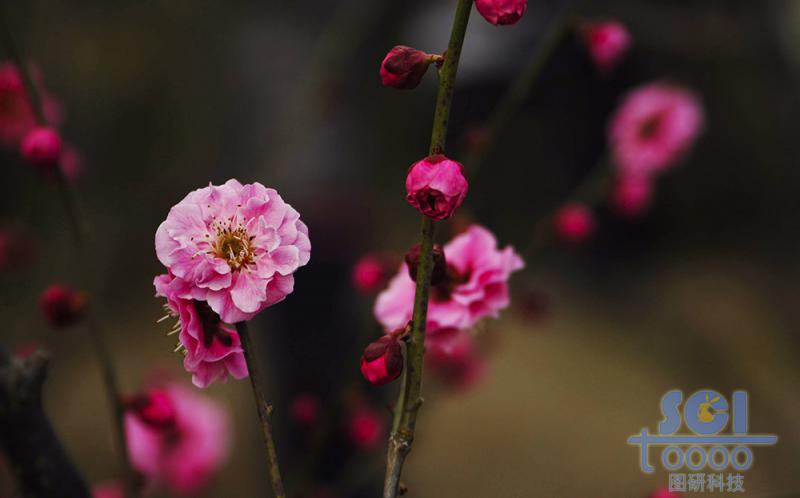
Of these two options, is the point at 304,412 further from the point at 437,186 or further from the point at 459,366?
the point at 437,186

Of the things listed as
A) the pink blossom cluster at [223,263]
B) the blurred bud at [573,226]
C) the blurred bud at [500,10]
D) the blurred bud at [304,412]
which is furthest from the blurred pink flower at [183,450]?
the blurred bud at [500,10]

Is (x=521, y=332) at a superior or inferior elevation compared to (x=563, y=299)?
inferior

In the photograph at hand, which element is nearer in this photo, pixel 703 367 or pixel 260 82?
pixel 703 367

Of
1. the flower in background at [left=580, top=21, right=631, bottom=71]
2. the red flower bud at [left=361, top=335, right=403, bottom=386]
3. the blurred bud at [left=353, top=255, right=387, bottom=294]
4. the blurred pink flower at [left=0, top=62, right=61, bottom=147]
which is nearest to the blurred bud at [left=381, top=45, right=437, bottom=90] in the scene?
the red flower bud at [left=361, top=335, right=403, bottom=386]

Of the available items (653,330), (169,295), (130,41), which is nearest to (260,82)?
(130,41)

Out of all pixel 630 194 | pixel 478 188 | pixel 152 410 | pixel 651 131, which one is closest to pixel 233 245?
pixel 152 410

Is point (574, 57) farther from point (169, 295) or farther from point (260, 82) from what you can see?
point (169, 295)
